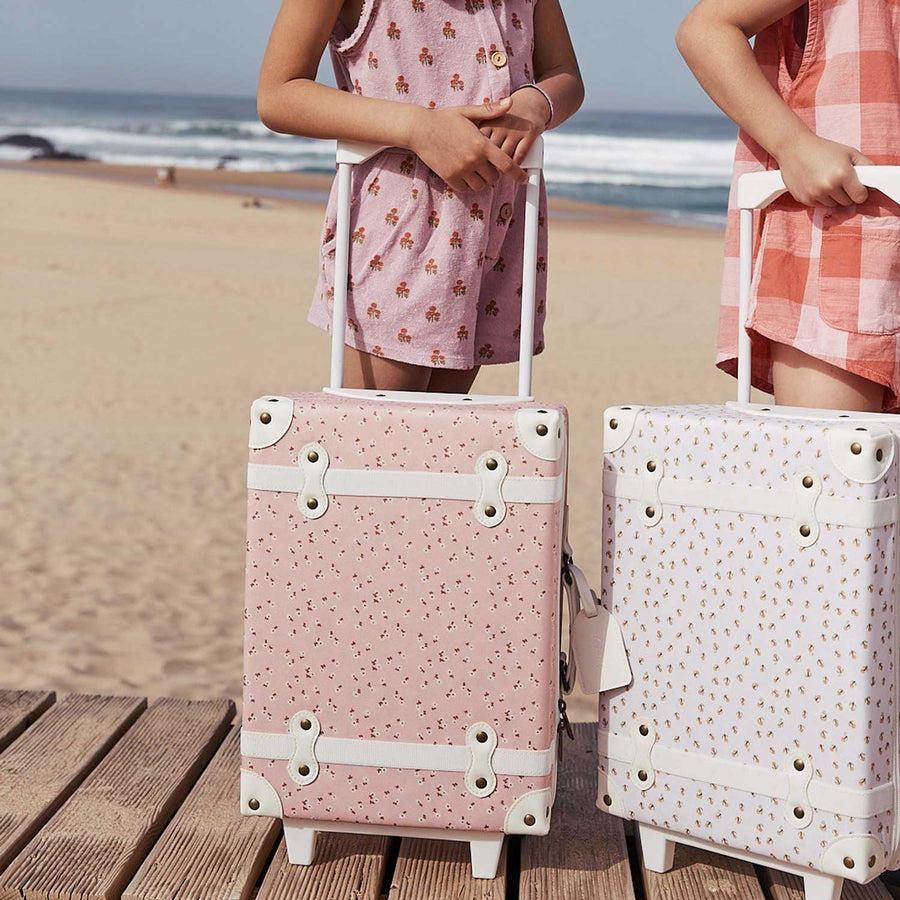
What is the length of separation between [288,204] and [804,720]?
15.6 m

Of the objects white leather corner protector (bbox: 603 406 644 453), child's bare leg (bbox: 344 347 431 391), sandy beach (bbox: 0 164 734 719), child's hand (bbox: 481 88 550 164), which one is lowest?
sandy beach (bbox: 0 164 734 719)

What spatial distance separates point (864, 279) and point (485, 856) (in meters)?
0.90

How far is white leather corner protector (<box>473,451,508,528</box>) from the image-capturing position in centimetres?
157

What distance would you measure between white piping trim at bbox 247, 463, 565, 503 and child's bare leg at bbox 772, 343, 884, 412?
349 millimetres

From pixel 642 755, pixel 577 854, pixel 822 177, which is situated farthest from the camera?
pixel 577 854

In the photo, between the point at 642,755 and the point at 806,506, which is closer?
the point at 806,506

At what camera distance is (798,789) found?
1.54 meters

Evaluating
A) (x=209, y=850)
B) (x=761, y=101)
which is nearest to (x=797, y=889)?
(x=209, y=850)

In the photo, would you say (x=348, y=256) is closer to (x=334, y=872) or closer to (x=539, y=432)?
(x=539, y=432)

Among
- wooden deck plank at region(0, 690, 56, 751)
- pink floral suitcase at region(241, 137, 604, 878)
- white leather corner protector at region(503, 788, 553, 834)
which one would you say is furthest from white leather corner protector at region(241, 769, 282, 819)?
wooden deck plank at region(0, 690, 56, 751)

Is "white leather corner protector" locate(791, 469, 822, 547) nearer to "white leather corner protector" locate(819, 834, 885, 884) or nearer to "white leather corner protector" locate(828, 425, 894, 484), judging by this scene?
"white leather corner protector" locate(828, 425, 894, 484)

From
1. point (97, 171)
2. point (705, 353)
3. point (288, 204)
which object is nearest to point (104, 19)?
point (97, 171)

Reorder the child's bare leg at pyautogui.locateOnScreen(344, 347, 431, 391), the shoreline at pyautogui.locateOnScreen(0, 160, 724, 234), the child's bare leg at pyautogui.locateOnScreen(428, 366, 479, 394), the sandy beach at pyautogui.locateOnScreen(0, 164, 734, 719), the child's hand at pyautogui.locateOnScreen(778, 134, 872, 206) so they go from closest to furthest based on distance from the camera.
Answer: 1. the child's hand at pyautogui.locateOnScreen(778, 134, 872, 206)
2. the child's bare leg at pyautogui.locateOnScreen(344, 347, 431, 391)
3. the child's bare leg at pyautogui.locateOnScreen(428, 366, 479, 394)
4. the sandy beach at pyautogui.locateOnScreen(0, 164, 734, 719)
5. the shoreline at pyautogui.locateOnScreen(0, 160, 724, 234)

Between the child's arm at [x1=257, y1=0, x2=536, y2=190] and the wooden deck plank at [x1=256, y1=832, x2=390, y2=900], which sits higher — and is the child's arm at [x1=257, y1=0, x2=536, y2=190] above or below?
above
